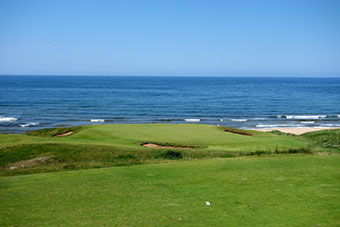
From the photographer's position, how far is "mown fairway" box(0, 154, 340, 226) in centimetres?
887

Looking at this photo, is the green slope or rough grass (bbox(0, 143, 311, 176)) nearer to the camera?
rough grass (bbox(0, 143, 311, 176))

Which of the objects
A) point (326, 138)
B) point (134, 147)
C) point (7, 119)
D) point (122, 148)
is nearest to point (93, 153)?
point (122, 148)

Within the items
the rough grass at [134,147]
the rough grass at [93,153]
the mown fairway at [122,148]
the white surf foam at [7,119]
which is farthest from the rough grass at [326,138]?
the white surf foam at [7,119]

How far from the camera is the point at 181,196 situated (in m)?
10.7

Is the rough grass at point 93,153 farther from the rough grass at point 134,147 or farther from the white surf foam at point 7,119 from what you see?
the white surf foam at point 7,119

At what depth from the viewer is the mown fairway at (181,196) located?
8.87m

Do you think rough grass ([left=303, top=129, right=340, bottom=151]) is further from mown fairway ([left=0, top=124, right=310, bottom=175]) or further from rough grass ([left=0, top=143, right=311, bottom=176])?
rough grass ([left=0, top=143, right=311, bottom=176])

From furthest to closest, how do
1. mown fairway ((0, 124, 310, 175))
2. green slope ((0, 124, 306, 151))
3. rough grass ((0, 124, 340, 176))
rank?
green slope ((0, 124, 306, 151)) < rough grass ((0, 124, 340, 176)) < mown fairway ((0, 124, 310, 175))

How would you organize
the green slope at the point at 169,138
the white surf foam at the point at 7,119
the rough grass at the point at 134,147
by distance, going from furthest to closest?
1. the white surf foam at the point at 7,119
2. the green slope at the point at 169,138
3. the rough grass at the point at 134,147

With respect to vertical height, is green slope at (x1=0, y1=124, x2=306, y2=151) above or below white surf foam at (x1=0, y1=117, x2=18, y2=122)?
above

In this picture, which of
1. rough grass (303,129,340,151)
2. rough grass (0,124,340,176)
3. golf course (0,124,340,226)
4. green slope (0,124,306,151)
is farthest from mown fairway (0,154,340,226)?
rough grass (303,129,340,151)

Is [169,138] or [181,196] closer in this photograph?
[181,196]

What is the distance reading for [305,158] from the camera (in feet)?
51.1

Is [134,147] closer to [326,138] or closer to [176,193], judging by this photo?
[176,193]
